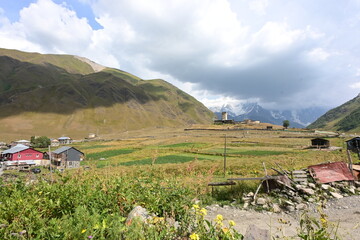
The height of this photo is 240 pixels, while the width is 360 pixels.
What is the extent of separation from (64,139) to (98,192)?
438 feet

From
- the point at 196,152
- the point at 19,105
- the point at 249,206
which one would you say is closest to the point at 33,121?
the point at 19,105

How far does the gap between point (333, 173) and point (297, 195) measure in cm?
365

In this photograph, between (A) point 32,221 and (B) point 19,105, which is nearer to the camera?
(A) point 32,221

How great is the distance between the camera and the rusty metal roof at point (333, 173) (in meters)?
13.9

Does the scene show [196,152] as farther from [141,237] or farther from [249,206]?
[141,237]

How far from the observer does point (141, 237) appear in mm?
3646

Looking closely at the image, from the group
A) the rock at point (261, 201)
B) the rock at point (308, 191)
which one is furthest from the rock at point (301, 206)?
the rock at point (261, 201)

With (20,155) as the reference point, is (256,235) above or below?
above

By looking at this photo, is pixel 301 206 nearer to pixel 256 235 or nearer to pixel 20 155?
pixel 256 235

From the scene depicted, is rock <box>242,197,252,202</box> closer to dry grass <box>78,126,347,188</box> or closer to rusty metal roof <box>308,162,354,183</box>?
dry grass <box>78,126,347,188</box>

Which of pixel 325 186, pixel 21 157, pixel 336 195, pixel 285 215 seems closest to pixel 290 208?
pixel 285 215

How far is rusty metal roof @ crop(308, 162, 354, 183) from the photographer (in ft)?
45.8

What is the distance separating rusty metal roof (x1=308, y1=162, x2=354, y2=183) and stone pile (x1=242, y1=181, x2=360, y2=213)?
0.33 m

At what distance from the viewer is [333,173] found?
14078 millimetres
